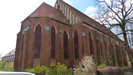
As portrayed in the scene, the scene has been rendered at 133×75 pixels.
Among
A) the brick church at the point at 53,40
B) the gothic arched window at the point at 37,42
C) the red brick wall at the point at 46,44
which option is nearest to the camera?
the red brick wall at the point at 46,44

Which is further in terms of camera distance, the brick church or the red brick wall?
the brick church

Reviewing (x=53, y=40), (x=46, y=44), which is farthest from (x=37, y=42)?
(x=53, y=40)

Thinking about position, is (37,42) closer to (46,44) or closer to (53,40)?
(46,44)

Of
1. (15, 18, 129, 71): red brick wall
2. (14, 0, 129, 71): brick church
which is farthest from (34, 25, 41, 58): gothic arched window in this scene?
(15, 18, 129, 71): red brick wall

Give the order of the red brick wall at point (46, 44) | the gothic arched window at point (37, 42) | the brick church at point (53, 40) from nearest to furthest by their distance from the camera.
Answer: the red brick wall at point (46, 44) < the brick church at point (53, 40) < the gothic arched window at point (37, 42)

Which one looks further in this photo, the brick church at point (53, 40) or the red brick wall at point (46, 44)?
the brick church at point (53, 40)

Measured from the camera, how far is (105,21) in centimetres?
1348

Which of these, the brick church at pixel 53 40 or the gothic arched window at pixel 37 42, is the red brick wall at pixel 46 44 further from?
the gothic arched window at pixel 37 42

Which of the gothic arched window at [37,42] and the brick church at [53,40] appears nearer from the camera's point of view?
the brick church at [53,40]

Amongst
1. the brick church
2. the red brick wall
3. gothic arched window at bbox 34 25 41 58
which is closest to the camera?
the red brick wall

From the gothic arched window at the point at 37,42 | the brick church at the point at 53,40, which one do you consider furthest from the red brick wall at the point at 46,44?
the gothic arched window at the point at 37,42

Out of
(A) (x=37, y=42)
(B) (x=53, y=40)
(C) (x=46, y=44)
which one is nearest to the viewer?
(C) (x=46, y=44)

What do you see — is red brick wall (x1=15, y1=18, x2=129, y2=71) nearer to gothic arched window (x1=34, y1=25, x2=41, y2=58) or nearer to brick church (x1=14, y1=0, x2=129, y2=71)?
brick church (x1=14, y1=0, x2=129, y2=71)

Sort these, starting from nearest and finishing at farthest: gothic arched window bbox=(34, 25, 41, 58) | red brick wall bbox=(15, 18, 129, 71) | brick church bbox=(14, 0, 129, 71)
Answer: red brick wall bbox=(15, 18, 129, 71), brick church bbox=(14, 0, 129, 71), gothic arched window bbox=(34, 25, 41, 58)
